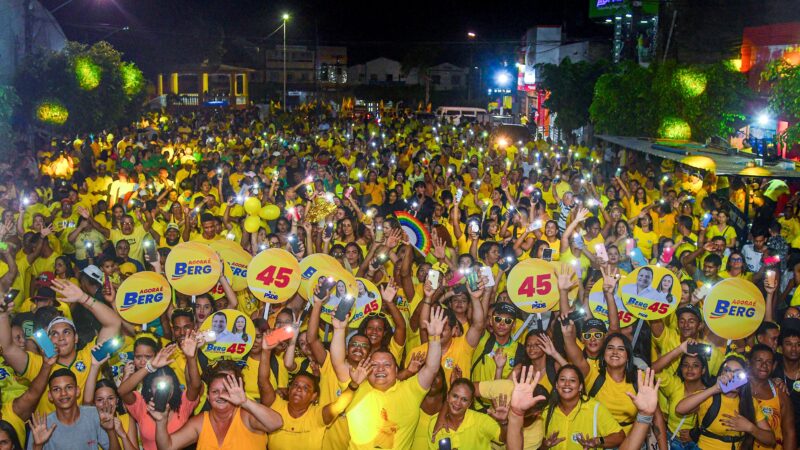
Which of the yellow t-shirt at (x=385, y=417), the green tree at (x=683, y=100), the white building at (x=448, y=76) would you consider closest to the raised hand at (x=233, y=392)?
the yellow t-shirt at (x=385, y=417)

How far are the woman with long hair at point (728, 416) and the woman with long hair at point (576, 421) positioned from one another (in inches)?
25.4

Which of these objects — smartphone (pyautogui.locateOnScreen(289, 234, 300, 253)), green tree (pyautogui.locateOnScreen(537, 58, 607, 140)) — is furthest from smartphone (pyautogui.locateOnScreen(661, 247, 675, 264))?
green tree (pyautogui.locateOnScreen(537, 58, 607, 140))

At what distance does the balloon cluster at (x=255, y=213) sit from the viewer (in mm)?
9461

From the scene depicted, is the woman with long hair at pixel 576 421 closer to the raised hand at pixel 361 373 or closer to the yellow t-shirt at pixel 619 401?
the yellow t-shirt at pixel 619 401

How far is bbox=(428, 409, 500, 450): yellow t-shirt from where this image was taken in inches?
201

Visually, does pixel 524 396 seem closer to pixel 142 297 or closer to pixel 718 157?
pixel 142 297

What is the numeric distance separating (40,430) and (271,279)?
95.5 inches

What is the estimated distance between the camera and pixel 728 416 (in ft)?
17.7

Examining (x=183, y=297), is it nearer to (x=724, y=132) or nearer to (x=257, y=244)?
(x=257, y=244)

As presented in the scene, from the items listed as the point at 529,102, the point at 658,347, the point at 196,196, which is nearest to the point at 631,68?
the point at 196,196

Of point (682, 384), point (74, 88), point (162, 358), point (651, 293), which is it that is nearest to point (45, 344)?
point (162, 358)

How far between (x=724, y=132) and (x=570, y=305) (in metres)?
16.1

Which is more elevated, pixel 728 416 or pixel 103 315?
pixel 103 315

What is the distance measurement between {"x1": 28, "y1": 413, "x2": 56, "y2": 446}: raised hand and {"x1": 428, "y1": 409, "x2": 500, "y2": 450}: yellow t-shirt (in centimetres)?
233
